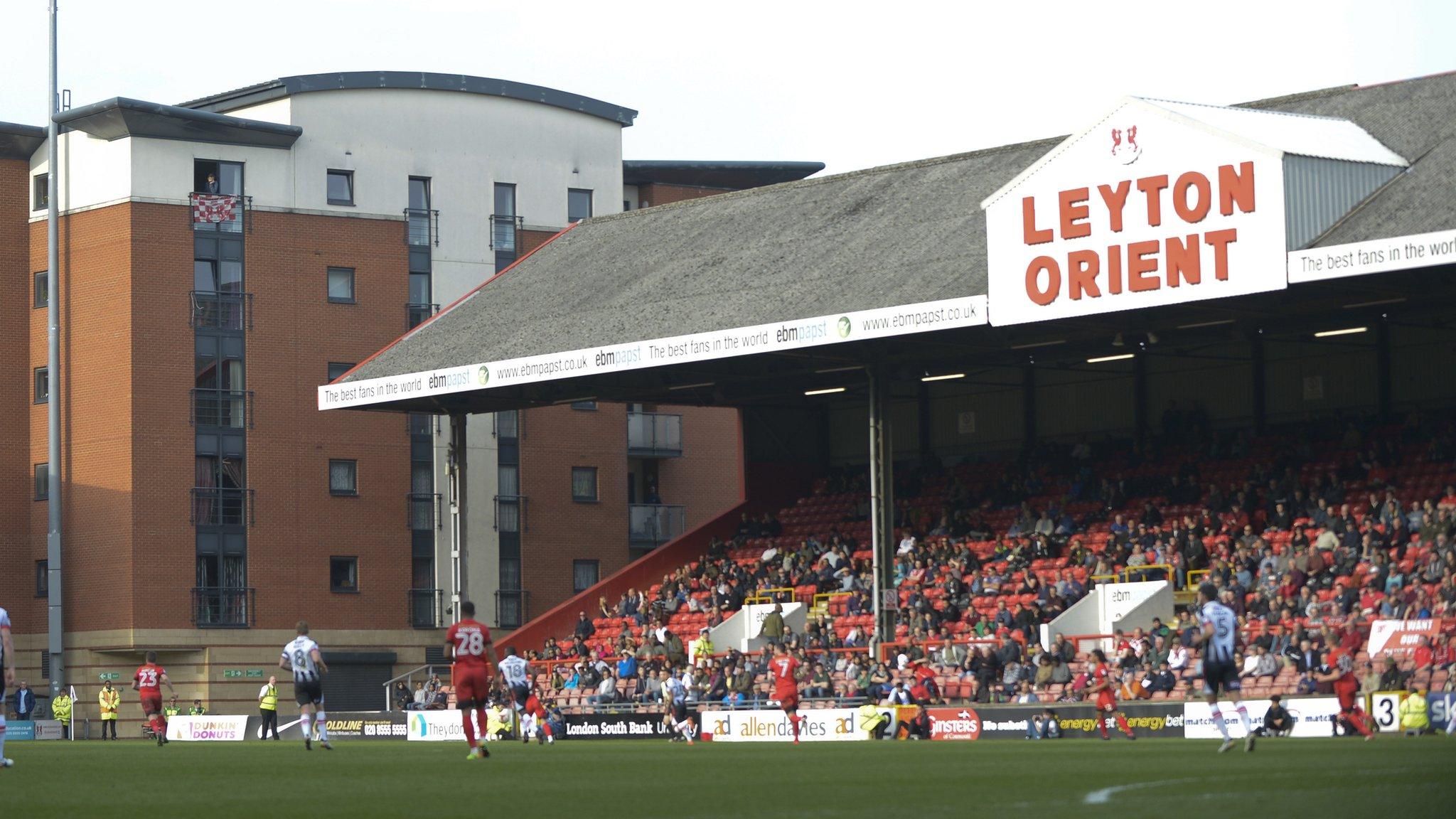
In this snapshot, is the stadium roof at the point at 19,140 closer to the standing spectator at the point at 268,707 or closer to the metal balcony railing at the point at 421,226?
the metal balcony railing at the point at 421,226

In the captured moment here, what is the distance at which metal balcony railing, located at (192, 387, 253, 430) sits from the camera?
59.3 metres

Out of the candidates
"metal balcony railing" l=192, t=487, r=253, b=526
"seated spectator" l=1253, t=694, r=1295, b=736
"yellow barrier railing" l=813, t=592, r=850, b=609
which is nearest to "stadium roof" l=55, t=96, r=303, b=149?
"metal balcony railing" l=192, t=487, r=253, b=526

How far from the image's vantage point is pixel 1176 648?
123ft

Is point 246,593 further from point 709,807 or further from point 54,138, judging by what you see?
point 709,807

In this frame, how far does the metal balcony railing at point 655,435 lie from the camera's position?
67.9 meters

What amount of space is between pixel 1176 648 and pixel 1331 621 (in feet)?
8.85

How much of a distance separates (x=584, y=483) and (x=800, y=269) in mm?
22337

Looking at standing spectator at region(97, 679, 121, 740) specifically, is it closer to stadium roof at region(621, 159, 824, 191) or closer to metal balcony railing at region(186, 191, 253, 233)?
metal balcony railing at region(186, 191, 253, 233)

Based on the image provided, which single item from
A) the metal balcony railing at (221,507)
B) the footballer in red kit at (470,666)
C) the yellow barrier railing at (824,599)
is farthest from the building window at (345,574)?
the footballer in red kit at (470,666)

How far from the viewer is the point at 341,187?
62.1 meters

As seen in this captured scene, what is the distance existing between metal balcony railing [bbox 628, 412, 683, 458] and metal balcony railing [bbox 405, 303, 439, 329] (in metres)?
7.92

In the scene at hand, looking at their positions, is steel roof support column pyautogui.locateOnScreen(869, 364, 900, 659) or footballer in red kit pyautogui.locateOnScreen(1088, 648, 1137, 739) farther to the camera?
steel roof support column pyautogui.locateOnScreen(869, 364, 900, 659)

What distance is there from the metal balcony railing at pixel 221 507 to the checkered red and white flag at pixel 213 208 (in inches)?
291

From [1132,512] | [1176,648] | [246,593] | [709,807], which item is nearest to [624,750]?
[1176,648]
